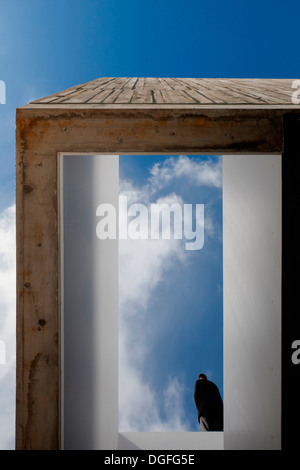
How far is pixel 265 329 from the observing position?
2.68 m

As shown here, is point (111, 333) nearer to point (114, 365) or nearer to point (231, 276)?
point (114, 365)

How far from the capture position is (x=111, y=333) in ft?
12.2

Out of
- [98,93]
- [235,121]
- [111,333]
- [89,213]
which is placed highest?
[98,93]

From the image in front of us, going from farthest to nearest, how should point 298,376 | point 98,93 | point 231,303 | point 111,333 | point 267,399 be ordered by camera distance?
point 231,303
point 111,333
point 98,93
point 267,399
point 298,376

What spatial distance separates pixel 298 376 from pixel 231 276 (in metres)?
2.06

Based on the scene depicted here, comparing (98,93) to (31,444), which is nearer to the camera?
(31,444)

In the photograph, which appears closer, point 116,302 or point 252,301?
point 252,301

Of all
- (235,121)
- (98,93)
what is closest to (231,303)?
(235,121)

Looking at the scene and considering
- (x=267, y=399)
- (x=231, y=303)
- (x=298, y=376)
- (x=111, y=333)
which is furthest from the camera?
(x=231, y=303)

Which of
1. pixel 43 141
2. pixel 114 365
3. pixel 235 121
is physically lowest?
pixel 114 365

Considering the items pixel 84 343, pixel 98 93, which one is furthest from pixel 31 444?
pixel 98 93

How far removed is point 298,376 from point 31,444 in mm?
1902

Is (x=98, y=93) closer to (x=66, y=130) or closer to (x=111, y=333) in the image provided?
(x=66, y=130)

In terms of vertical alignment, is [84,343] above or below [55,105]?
below
